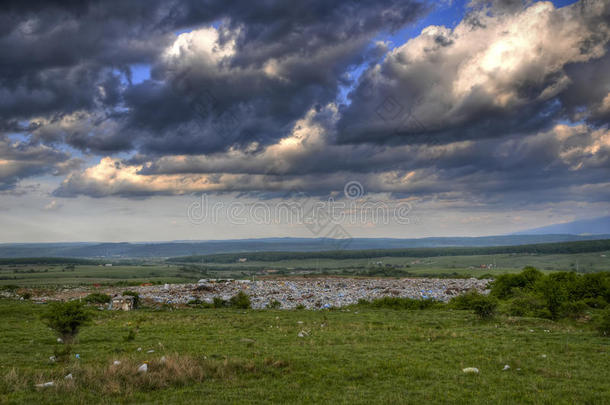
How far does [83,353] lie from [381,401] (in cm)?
1220

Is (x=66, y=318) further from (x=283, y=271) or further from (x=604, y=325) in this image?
(x=283, y=271)

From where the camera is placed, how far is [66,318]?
16.2 meters

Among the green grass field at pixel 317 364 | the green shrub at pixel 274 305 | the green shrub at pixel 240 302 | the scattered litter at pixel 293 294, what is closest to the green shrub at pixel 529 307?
the green grass field at pixel 317 364

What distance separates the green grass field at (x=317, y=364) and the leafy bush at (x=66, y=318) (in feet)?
2.70

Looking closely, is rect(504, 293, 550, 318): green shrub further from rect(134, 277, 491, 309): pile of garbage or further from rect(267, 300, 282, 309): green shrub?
rect(267, 300, 282, 309): green shrub

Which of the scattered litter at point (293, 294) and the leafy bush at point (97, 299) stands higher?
the leafy bush at point (97, 299)

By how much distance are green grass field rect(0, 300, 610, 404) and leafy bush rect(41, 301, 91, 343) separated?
824mm

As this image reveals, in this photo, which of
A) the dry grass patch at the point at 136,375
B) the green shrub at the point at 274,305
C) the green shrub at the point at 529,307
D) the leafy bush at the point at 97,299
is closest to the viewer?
the dry grass patch at the point at 136,375

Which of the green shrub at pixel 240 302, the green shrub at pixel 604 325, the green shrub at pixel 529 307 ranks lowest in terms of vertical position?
the green shrub at pixel 240 302

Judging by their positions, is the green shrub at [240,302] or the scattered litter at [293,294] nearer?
the green shrub at [240,302]

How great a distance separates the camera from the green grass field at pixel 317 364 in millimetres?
10242

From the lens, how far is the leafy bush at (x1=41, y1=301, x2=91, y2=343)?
53.0 feet

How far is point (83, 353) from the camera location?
51.7ft

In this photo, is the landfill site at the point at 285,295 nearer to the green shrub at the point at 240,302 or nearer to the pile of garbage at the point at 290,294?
the pile of garbage at the point at 290,294
